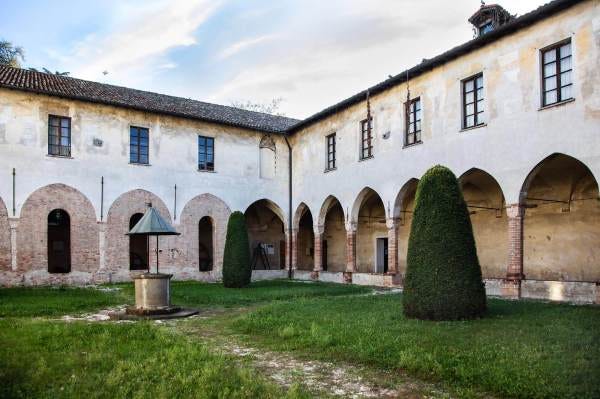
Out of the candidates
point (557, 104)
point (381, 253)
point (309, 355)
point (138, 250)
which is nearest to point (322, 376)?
point (309, 355)

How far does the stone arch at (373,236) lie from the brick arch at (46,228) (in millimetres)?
11174

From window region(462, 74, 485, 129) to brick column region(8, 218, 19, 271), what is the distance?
49.2 ft

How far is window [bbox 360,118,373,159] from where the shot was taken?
18.9 metres

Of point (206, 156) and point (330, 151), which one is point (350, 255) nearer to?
point (330, 151)

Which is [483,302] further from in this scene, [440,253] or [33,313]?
[33,313]

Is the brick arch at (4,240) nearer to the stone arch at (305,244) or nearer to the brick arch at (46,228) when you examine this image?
the brick arch at (46,228)

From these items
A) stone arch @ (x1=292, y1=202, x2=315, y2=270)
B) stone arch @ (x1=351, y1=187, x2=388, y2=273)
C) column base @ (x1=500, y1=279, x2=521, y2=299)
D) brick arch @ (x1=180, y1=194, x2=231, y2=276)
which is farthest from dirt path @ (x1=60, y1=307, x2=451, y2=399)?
stone arch @ (x1=292, y1=202, x2=315, y2=270)

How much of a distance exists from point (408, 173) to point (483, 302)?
854cm

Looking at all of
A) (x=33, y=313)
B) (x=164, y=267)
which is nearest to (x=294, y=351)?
(x=33, y=313)

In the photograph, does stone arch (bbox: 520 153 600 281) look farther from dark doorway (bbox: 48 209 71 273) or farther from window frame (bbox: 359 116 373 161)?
dark doorway (bbox: 48 209 71 273)

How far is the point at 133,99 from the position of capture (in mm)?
20656

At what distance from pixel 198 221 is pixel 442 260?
14.4 meters

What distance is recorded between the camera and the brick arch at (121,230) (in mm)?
19406

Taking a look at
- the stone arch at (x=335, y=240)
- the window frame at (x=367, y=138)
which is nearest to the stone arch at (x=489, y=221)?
the window frame at (x=367, y=138)
